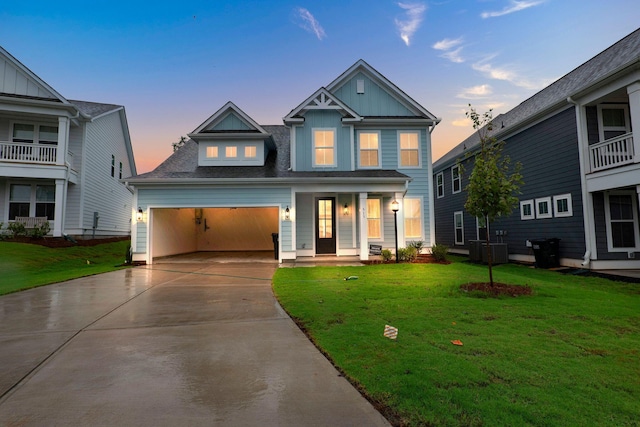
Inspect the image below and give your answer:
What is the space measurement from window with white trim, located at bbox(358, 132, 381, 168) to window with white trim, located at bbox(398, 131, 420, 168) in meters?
1.02

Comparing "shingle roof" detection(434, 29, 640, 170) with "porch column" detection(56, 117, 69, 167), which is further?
"porch column" detection(56, 117, 69, 167)

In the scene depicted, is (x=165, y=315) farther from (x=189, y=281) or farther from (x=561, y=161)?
(x=561, y=161)

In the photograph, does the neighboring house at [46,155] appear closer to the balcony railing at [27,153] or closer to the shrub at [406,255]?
the balcony railing at [27,153]

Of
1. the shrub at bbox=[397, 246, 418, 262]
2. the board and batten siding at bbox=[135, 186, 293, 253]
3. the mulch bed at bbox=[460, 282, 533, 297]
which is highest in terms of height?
the board and batten siding at bbox=[135, 186, 293, 253]

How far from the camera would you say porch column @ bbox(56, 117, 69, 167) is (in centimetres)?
1448

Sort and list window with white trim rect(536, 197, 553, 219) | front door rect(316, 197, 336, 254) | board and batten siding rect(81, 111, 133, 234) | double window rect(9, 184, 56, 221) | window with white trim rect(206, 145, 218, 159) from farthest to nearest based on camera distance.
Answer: board and batten siding rect(81, 111, 133, 234), double window rect(9, 184, 56, 221), window with white trim rect(206, 145, 218, 159), front door rect(316, 197, 336, 254), window with white trim rect(536, 197, 553, 219)

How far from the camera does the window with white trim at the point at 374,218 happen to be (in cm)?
1360

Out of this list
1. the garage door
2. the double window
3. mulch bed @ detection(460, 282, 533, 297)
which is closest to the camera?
mulch bed @ detection(460, 282, 533, 297)

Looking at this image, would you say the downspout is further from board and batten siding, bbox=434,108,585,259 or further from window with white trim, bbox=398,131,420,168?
window with white trim, bbox=398,131,420,168

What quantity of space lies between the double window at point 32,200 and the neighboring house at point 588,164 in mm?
18598

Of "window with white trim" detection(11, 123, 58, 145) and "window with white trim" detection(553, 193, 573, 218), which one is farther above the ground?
"window with white trim" detection(11, 123, 58, 145)

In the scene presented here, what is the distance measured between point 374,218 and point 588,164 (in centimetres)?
747

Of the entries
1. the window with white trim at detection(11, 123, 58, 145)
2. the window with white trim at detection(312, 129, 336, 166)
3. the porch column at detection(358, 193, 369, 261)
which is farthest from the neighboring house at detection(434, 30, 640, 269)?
the window with white trim at detection(11, 123, 58, 145)

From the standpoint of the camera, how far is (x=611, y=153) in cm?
1001
